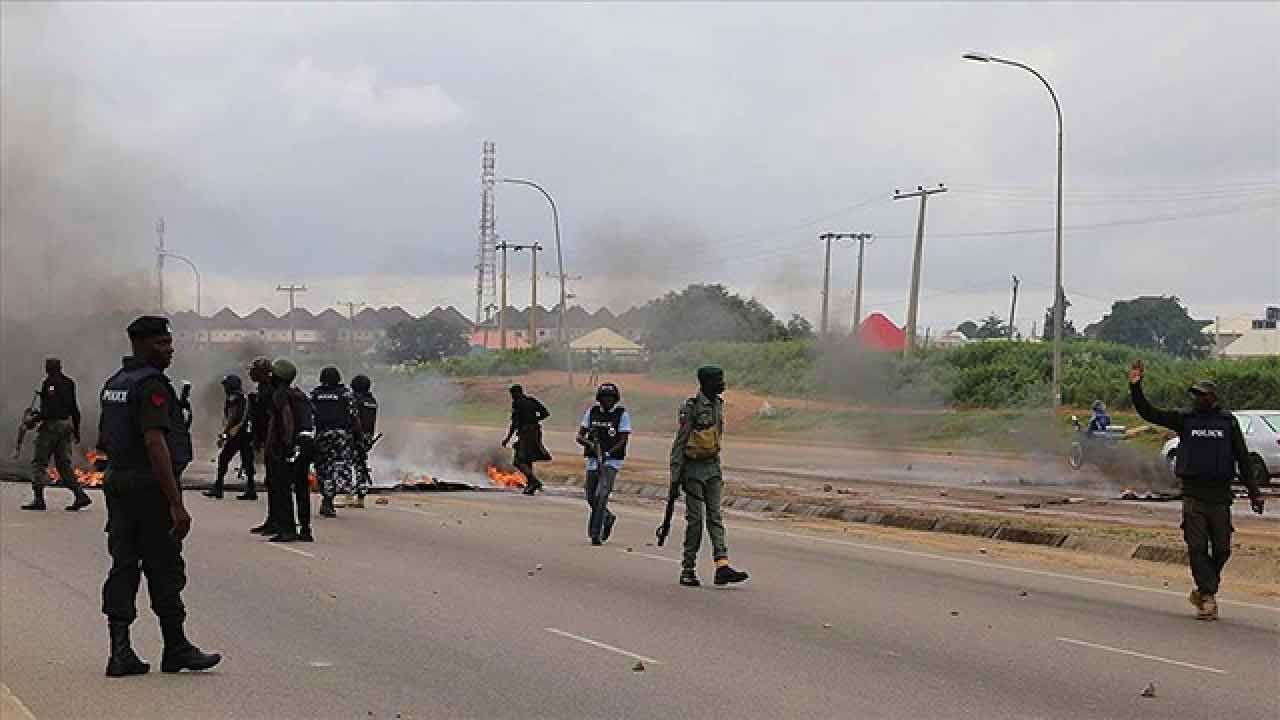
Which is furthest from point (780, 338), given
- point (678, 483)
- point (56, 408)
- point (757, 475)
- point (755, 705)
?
point (755, 705)

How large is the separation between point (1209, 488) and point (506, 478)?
18.0 metres

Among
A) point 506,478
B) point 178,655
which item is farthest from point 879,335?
point 178,655

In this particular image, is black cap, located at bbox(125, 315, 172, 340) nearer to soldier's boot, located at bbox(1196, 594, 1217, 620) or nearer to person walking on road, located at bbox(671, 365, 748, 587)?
person walking on road, located at bbox(671, 365, 748, 587)

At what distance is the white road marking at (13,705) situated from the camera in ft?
27.7

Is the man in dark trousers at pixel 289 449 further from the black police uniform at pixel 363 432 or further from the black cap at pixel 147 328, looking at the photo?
the black cap at pixel 147 328

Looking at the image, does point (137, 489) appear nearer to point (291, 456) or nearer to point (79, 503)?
point (291, 456)

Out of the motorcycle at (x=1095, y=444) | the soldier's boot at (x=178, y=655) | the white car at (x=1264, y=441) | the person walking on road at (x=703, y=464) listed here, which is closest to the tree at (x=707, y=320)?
the motorcycle at (x=1095, y=444)

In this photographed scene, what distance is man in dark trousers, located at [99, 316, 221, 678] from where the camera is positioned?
902cm

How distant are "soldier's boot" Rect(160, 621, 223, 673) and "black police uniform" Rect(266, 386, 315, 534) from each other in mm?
Result: 7381

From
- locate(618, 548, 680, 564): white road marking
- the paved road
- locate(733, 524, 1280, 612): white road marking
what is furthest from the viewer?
locate(618, 548, 680, 564): white road marking

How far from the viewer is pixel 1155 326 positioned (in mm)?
100438

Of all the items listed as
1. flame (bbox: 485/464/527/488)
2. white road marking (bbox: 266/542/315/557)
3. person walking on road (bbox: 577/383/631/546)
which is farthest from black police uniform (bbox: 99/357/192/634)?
flame (bbox: 485/464/527/488)

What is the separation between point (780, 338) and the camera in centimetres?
5034

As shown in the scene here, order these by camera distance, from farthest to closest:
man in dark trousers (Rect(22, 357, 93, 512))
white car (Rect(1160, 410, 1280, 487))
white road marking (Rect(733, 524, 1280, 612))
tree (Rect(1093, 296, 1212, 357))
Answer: tree (Rect(1093, 296, 1212, 357))
white car (Rect(1160, 410, 1280, 487))
man in dark trousers (Rect(22, 357, 93, 512))
white road marking (Rect(733, 524, 1280, 612))
